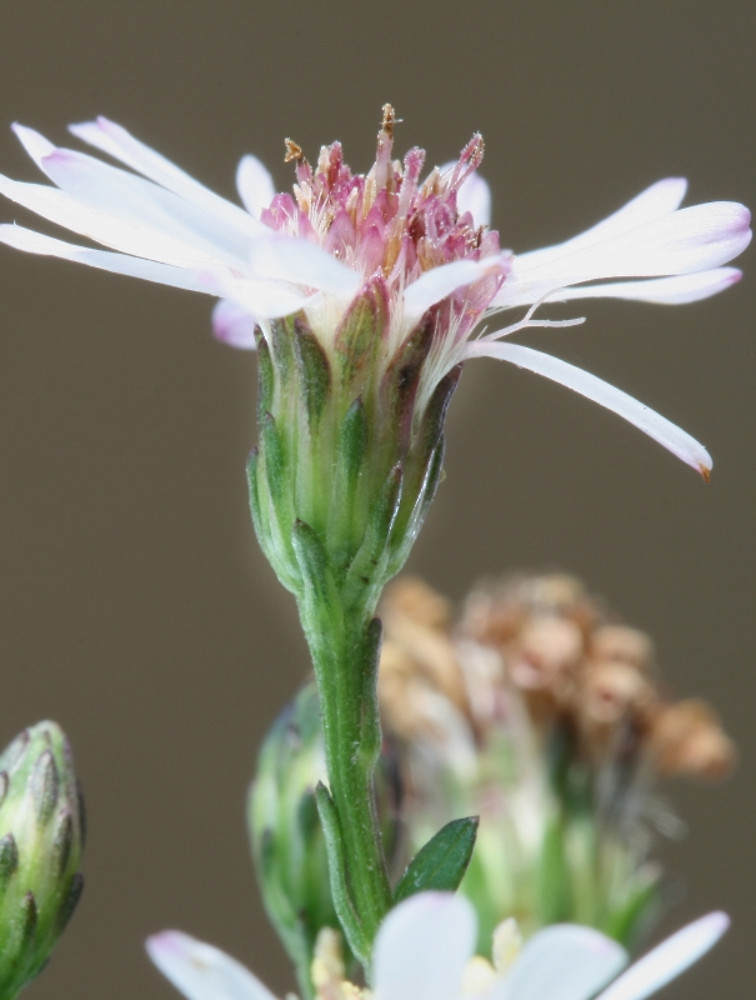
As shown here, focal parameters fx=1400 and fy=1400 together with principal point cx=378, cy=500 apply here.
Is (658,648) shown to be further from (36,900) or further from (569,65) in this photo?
(36,900)

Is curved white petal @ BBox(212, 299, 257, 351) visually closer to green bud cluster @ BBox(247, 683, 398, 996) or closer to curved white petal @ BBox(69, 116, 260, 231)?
curved white petal @ BBox(69, 116, 260, 231)

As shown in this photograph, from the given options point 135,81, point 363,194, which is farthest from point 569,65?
point 363,194

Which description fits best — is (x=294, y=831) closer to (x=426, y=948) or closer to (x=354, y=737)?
(x=354, y=737)

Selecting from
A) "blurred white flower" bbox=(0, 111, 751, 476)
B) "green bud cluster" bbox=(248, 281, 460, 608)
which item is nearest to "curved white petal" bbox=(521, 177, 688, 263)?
"blurred white flower" bbox=(0, 111, 751, 476)

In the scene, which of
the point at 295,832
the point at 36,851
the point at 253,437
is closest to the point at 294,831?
the point at 295,832

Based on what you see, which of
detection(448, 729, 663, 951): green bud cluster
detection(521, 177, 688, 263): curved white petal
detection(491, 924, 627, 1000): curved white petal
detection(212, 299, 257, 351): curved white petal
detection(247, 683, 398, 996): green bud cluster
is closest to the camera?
detection(491, 924, 627, 1000): curved white petal

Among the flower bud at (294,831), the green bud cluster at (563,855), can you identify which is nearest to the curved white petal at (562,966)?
the flower bud at (294,831)

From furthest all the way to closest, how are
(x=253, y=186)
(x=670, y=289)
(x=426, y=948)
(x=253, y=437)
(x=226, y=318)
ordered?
(x=253, y=437), (x=253, y=186), (x=670, y=289), (x=226, y=318), (x=426, y=948)
